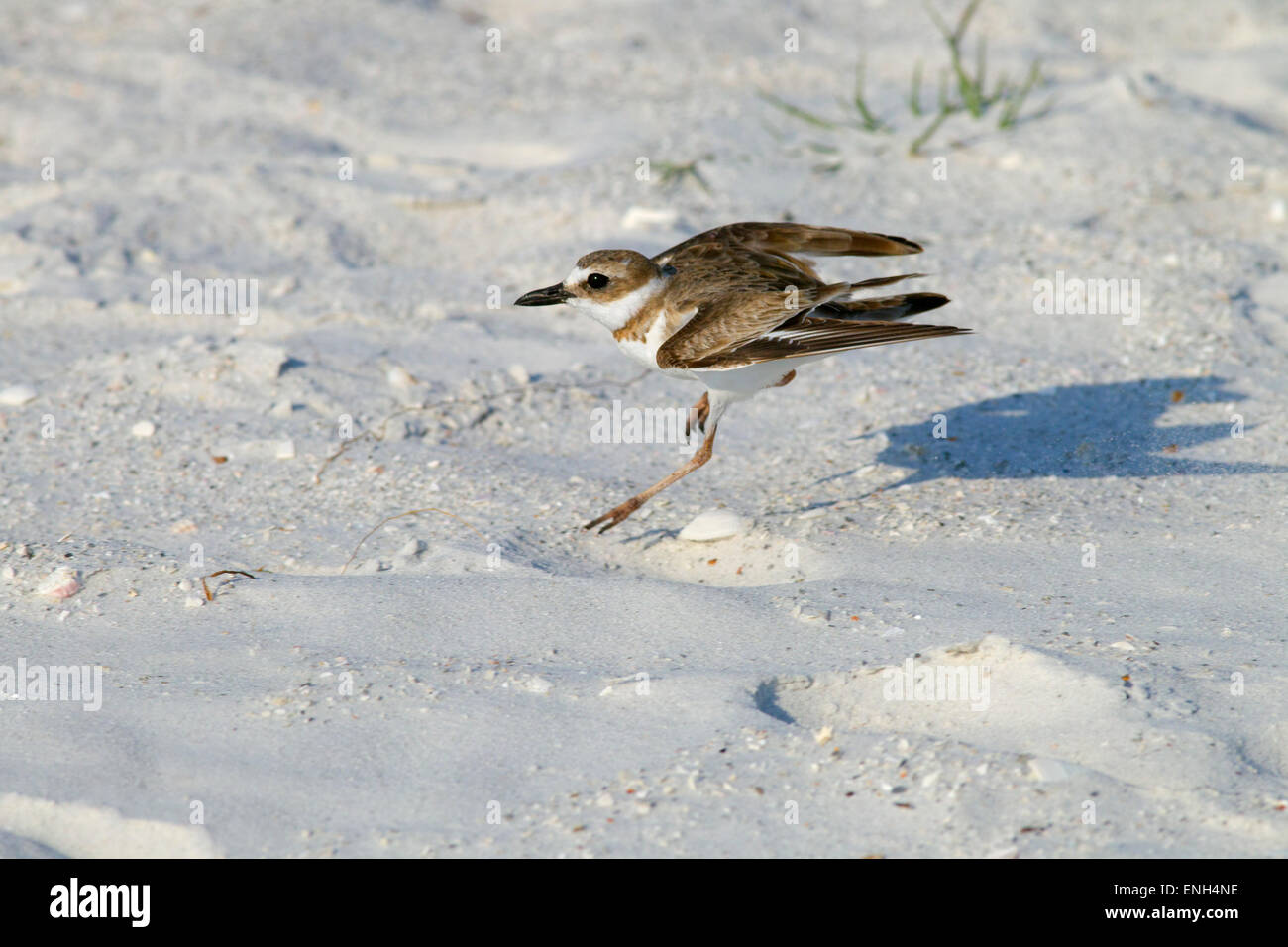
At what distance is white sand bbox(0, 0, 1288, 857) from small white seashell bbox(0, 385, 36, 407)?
0.07ft

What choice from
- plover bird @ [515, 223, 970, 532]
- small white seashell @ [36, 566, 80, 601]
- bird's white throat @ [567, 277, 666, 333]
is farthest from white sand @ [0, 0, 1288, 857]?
bird's white throat @ [567, 277, 666, 333]

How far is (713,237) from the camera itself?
434 cm

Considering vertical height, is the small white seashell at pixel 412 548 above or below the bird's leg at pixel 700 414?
below

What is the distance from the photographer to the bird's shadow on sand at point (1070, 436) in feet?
14.1

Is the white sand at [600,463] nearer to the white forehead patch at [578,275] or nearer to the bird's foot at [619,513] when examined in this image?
the bird's foot at [619,513]

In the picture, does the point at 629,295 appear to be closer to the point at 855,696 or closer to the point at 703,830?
the point at 855,696

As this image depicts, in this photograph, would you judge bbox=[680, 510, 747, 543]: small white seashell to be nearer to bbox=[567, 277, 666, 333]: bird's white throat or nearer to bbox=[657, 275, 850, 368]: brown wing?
bbox=[657, 275, 850, 368]: brown wing

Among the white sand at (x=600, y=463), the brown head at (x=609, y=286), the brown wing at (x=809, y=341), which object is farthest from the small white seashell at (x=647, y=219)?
the brown wing at (x=809, y=341)

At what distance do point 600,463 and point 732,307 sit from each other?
94 cm

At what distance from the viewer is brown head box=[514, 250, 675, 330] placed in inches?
158

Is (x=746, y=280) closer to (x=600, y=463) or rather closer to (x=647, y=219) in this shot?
(x=600, y=463)

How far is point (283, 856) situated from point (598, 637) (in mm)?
1044

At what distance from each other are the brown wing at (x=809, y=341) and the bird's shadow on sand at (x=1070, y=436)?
0.66m
